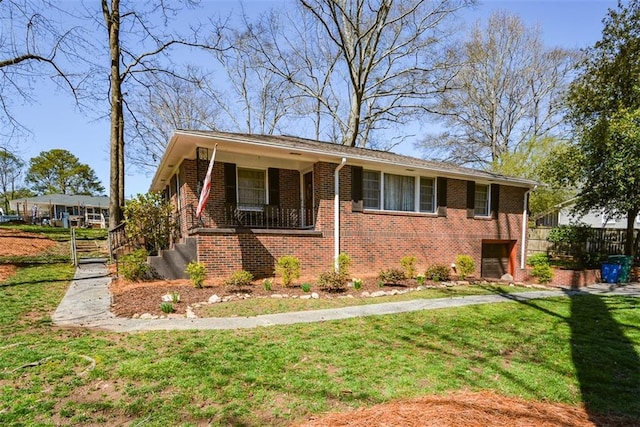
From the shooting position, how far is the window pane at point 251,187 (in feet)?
31.4

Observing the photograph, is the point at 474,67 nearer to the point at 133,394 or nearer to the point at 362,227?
the point at 362,227

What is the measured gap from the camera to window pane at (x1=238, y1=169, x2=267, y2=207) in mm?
9586

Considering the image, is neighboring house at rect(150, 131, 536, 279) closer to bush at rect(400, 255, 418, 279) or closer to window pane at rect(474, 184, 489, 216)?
window pane at rect(474, 184, 489, 216)

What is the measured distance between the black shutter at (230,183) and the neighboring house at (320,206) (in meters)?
0.03

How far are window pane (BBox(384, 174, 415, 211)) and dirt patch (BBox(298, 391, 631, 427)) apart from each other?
312 inches

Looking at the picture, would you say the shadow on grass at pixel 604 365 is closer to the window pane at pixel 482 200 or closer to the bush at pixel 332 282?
the bush at pixel 332 282

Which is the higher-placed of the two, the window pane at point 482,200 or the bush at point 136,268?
the window pane at point 482,200

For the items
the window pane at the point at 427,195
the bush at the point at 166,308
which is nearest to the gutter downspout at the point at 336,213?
the window pane at the point at 427,195

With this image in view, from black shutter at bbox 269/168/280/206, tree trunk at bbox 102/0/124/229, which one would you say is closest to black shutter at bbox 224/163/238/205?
black shutter at bbox 269/168/280/206

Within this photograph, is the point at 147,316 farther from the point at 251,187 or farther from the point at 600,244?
the point at 600,244

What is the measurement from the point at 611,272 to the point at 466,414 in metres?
12.5

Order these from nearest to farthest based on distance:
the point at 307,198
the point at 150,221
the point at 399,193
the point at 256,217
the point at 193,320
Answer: the point at 193,320, the point at 150,221, the point at 256,217, the point at 307,198, the point at 399,193

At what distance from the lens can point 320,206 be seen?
9086mm

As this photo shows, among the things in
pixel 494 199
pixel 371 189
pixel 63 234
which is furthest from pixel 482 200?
pixel 63 234
